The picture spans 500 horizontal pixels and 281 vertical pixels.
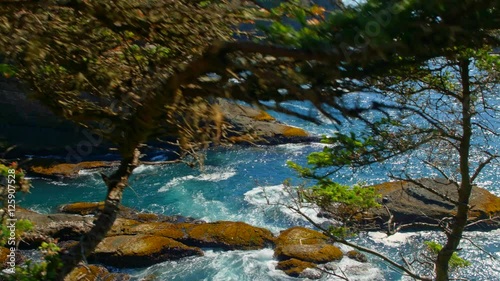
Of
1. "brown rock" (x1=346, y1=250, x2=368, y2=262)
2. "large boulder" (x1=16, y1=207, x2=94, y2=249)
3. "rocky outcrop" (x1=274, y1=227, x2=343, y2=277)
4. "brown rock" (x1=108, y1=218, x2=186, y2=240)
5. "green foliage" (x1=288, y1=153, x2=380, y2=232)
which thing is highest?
"green foliage" (x1=288, y1=153, x2=380, y2=232)

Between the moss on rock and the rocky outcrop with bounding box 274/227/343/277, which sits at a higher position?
the moss on rock

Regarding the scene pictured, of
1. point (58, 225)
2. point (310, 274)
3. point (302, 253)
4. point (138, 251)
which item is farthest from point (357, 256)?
point (58, 225)

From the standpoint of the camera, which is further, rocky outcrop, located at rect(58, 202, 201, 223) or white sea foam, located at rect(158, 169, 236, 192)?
white sea foam, located at rect(158, 169, 236, 192)

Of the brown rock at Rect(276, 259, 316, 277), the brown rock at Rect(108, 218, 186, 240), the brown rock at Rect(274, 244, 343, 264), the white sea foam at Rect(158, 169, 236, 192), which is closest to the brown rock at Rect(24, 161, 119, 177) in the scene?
the white sea foam at Rect(158, 169, 236, 192)

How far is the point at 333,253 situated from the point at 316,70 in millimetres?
9278

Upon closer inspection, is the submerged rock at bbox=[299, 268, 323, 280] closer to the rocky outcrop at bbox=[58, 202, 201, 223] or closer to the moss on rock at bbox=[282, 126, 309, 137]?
the rocky outcrop at bbox=[58, 202, 201, 223]

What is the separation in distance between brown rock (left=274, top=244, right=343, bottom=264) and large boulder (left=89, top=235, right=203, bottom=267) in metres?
1.81

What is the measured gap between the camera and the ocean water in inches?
415

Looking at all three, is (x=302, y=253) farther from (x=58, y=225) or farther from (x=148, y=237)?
(x=58, y=225)

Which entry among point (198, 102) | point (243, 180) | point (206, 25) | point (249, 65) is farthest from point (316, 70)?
point (243, 180)

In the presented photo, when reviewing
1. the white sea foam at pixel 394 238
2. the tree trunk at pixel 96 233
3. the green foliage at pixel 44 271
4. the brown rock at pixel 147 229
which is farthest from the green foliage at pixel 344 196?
the brown rock at pixel 147 229

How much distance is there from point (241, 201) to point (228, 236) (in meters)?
2.79

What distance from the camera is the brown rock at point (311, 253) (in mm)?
10891

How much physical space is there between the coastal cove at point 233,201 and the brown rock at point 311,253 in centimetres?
22
